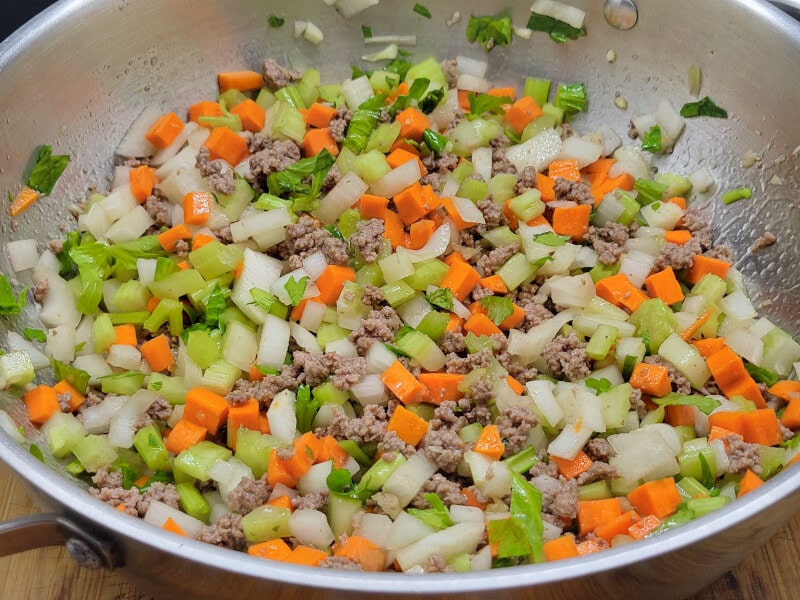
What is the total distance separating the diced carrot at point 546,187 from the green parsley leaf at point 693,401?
2.28ft

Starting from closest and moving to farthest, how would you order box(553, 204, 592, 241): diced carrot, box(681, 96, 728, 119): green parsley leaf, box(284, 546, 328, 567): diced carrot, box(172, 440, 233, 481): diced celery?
box(284, 546, 328, 567): diced carrot, box(172, 440, 233, 481): diced celery, box(553, 204, 592, 241): diced carrot, box(681, 96, 728, 119): green parsley leaf

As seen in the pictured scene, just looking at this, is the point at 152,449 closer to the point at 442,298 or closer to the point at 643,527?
the point at 442,298

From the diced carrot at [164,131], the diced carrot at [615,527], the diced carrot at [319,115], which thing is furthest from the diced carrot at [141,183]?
the diced carrot at [615,527]

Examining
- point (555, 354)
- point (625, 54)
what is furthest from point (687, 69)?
point (555, 354)

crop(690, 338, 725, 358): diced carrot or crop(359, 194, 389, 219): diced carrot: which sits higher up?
crop(359, 194, 389, 219): diced carrot

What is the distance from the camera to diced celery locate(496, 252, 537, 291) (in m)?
2.17

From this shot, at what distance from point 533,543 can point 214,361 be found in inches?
35.3

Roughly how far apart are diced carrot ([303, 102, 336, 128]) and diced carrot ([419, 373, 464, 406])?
93 centimetres

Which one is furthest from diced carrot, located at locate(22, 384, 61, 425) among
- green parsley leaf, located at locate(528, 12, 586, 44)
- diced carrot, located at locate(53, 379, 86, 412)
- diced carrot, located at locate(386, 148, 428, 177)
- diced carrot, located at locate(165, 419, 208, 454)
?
green parsley leaf, located at locate(528, 12, 586, 44)

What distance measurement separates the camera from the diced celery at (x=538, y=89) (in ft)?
8.38

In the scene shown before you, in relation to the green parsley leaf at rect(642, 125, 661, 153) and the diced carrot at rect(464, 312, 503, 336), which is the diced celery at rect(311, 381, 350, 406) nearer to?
the diced carrot at rect(464, 312, 503, 336)

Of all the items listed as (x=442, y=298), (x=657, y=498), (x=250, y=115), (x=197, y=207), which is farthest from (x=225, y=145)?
(x=657, y=498)

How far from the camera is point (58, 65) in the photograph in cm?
220

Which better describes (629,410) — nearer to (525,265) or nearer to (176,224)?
(525,265)
